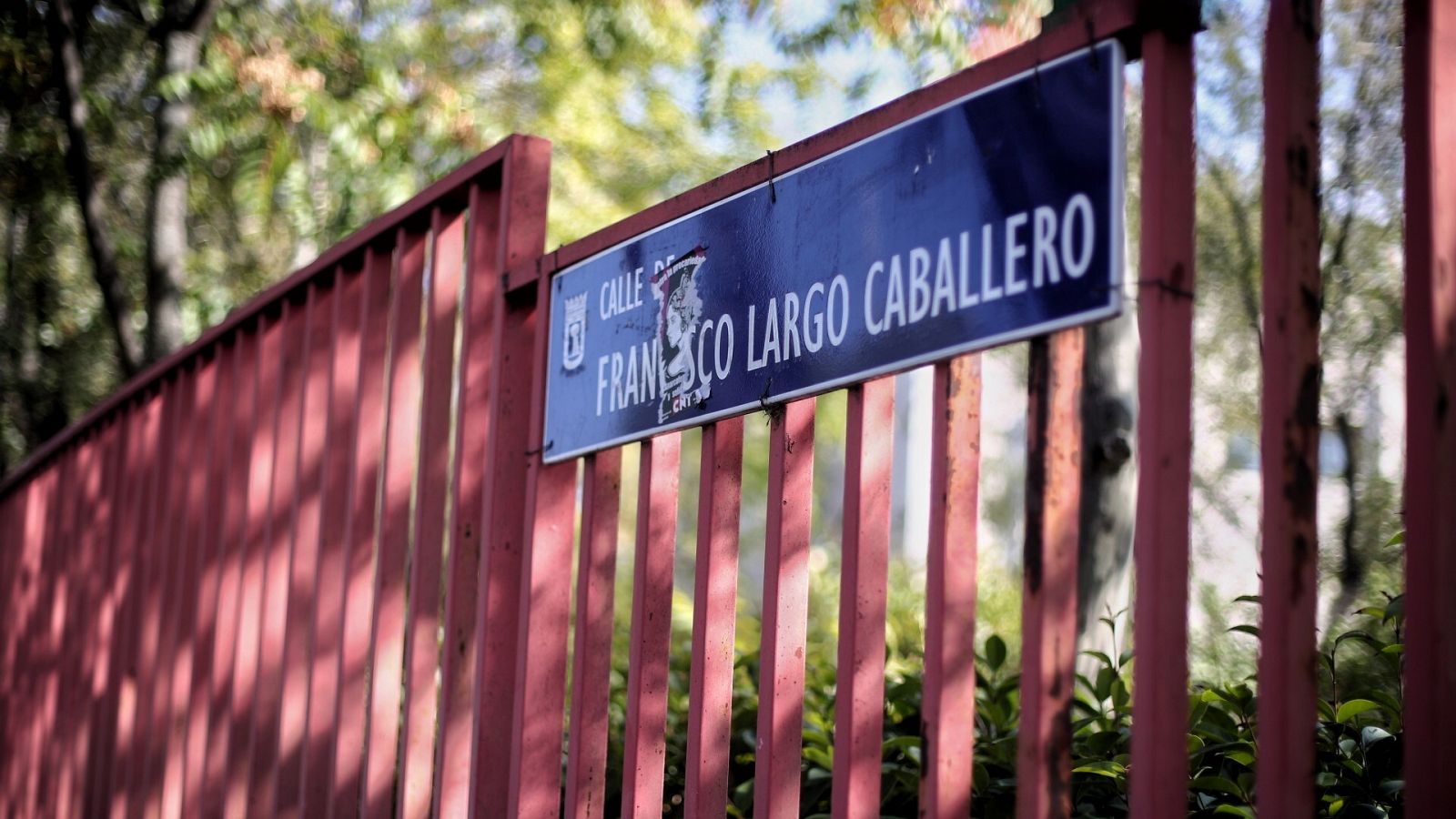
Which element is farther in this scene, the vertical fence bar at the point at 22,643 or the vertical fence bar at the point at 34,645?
the vertical fence bar at the point at 22,643

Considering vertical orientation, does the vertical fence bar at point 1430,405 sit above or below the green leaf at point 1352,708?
above

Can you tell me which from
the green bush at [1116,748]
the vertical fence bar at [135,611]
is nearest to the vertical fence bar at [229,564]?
the vertical fence bar at [135,611]

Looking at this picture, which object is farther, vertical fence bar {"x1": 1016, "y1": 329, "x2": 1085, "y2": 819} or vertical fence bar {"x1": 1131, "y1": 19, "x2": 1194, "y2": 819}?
vertical fence bar {"x1": 1016, "y1": 329, "x2": 1085, "y2": 819}

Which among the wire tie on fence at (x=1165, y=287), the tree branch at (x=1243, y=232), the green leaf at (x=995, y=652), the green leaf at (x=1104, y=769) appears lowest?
the green leaf at (x=1104, y=769)

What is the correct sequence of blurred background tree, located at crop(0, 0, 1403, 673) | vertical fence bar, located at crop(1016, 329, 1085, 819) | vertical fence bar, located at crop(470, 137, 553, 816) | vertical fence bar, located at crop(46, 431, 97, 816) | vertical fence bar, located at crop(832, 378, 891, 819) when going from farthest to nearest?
blurred background tree, located at crop(0, 0, 1403, 673) < vertical fence bar, located at crop(46, 431, 97, 816) < vertical fence bar, located at crop(470, 137, 553, 816) < vertical fence bar, located at crop(832, 378, 891, 819) < vertical fence bar, located at crop(1016, 329, 1085, 819)

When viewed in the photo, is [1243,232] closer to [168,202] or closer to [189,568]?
[189,568]

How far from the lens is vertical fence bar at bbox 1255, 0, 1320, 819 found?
1.46 meters

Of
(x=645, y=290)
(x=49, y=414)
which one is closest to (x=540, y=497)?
(x=645, y=290)

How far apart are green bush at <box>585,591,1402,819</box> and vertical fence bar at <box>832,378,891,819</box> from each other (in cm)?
32

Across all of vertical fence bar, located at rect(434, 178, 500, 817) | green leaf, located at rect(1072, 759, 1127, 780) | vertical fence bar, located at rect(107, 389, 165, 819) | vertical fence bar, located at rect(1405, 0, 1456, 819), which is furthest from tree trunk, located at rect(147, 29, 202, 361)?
vertical fence bar, located at rect(1405, 0, 1456, 819)

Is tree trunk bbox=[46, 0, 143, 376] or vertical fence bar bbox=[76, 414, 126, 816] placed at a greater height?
tree trunk bbox=[46, 0, 143, 376]

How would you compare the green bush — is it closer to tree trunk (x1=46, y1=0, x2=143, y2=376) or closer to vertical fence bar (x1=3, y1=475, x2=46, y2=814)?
vertical fence bar (x1=3, y1=475, x2=46, y2=814)

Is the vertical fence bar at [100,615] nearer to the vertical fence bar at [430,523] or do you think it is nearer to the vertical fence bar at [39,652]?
the vertical fence bar at [39,652]

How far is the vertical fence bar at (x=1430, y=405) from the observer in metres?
1.38
